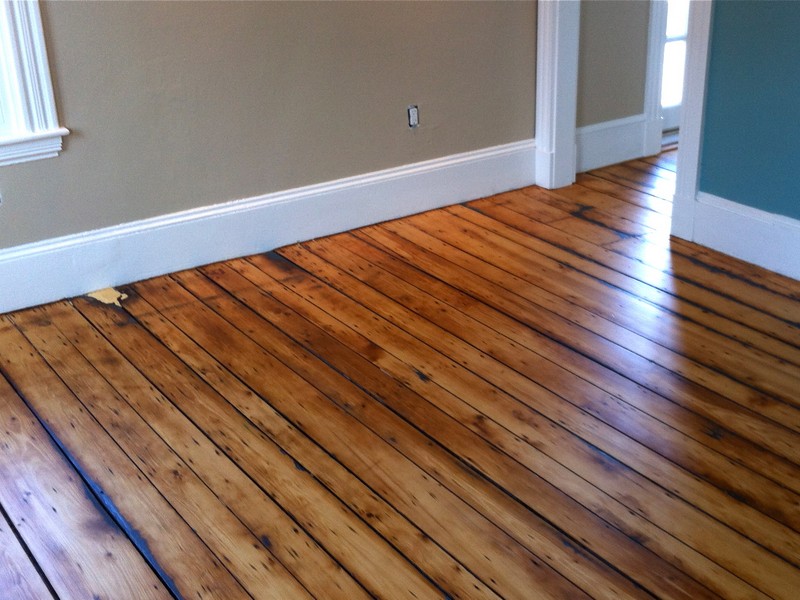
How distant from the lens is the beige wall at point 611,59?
4164 millimetres

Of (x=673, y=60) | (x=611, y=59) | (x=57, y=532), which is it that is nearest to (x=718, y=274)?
(x=611, y=59)

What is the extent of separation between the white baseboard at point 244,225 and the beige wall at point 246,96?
46mm

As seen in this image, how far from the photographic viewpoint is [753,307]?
305 centimetres

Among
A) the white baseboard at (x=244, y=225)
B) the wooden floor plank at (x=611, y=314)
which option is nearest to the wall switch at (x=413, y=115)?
the white baseboard at (x=244, y=225)

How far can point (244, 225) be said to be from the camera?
353 cm

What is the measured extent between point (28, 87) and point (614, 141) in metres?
A: 2.70

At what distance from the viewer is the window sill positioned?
2.98 meters

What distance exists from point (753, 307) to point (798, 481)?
3.21 ft

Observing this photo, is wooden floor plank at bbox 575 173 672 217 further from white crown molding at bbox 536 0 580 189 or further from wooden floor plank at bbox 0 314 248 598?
wooden floor plank at bbox 0 314 248 598

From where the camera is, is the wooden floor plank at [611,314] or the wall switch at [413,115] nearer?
the wooden floor plank at [611,314]

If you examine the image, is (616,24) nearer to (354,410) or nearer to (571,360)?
(571,360)

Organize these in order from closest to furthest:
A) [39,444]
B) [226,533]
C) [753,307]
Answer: [226,533] → [39,444] → [753,307]

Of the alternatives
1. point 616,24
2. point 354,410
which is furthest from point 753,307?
point 616,24

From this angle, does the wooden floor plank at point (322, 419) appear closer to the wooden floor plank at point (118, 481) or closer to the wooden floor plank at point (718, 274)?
the wooden floor plank at point (118, 481)
